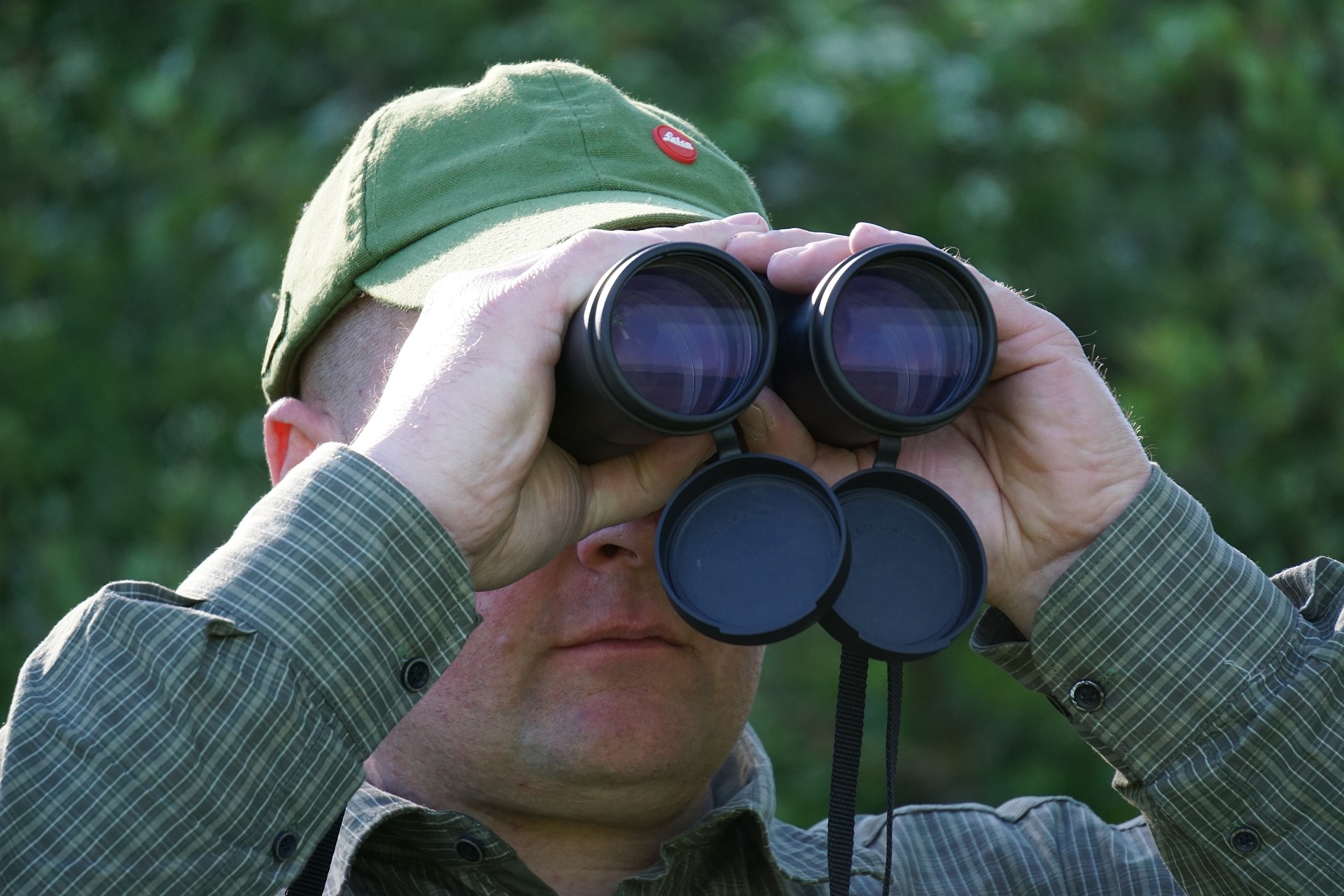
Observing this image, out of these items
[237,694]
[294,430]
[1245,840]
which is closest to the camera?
[237,694]

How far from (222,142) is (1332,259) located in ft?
10.8

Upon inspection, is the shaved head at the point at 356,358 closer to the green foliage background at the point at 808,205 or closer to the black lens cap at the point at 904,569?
the black lens cap at the point at 904,569

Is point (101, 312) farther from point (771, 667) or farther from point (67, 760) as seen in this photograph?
point (67, 760)

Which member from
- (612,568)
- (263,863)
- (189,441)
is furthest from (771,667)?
(263,863)

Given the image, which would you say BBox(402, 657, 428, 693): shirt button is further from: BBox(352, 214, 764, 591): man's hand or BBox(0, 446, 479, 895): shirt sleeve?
BBox(352, 214, 764, 591): man's hand

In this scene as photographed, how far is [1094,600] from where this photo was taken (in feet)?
6.05

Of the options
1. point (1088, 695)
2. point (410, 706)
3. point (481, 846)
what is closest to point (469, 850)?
point (481, 846)

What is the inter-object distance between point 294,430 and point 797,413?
791mm

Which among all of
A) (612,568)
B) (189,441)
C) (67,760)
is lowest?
(189,441)

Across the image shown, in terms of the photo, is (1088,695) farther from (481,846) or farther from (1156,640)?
(481,846)

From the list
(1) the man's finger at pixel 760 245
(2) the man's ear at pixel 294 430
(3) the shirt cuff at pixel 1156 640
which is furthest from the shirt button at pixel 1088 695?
(2) the man's ear at pixel 294 430

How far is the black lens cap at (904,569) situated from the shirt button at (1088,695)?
211mm

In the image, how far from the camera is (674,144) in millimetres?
2309

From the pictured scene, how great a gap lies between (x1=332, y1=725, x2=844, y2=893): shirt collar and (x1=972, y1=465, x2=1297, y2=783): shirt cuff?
436 millimetres
